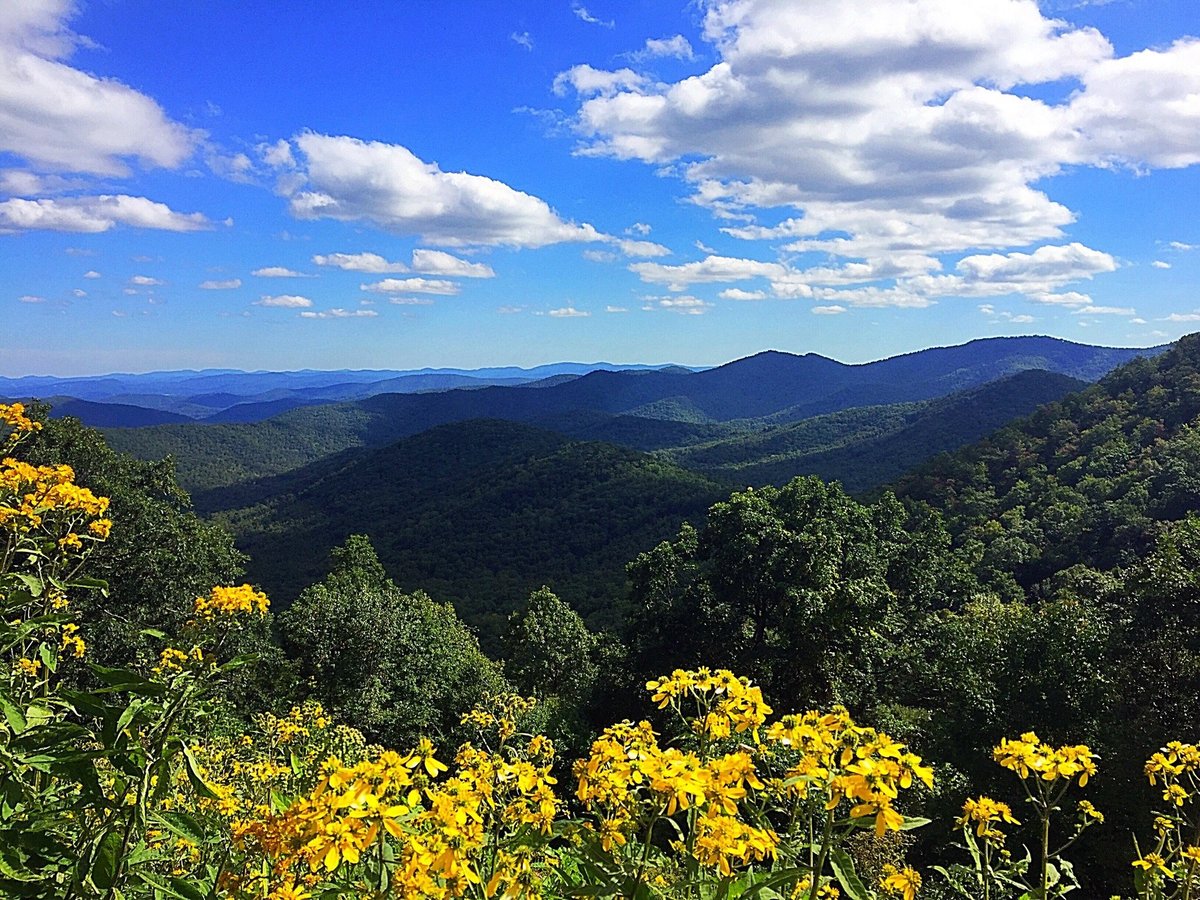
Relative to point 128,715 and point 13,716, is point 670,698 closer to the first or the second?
point 128,715

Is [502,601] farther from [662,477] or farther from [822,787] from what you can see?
[822,787]

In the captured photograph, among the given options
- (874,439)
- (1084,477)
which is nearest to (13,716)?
(1084,477)

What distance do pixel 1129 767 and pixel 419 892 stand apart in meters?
11.3

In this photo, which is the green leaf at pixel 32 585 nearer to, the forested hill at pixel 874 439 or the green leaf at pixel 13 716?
the green leaf at pixel 13 716

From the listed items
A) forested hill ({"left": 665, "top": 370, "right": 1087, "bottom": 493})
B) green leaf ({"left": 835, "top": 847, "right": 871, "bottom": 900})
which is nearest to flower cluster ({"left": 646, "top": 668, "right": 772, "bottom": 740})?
green leaf ({"left": 835, "top": 847, "right": 871, "bottom": 900})

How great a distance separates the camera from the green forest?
1.61 metres

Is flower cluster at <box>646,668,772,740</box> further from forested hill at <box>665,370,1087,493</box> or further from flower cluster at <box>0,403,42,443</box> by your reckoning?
forested hill at <box>665,370,1087,493</box>

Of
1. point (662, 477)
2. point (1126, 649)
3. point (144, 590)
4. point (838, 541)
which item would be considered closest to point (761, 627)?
point (838, 541)

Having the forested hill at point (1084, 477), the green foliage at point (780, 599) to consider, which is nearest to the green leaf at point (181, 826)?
the green foliage at point (780, 599)

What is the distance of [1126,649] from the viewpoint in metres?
10.3

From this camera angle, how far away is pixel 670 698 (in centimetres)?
204

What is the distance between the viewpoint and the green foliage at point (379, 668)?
1568 cm

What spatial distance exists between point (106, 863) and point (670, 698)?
152 cm

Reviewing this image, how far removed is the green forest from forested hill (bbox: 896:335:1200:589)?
0.66ft
